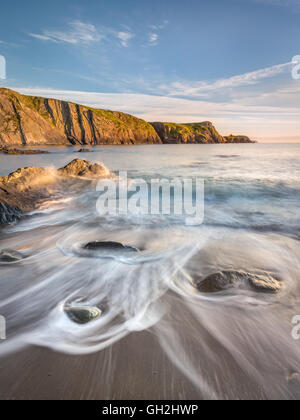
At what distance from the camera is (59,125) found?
83.0 meters

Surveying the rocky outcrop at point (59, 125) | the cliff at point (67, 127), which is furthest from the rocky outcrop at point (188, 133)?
the rocky outcrop at point (59, 125)

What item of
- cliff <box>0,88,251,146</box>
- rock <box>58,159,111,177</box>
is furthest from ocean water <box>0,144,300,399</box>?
cliff <box>0,88,251,146</box>

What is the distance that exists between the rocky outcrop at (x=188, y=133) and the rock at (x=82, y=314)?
4973 inches

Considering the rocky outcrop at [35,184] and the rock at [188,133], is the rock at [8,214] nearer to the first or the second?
the rocky outcrop at [35,184]

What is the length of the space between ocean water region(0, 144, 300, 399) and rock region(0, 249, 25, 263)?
133 mm

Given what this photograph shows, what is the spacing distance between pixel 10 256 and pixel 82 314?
1972mm

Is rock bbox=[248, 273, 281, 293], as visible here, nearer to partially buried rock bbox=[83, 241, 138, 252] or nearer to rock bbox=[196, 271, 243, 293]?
rock bbox=[196, 271, 243, 293]

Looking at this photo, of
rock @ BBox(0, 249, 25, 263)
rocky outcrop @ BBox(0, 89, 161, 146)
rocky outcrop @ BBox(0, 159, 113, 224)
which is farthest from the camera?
rocky outcrop @ BBox(0, 89, 161, 146)

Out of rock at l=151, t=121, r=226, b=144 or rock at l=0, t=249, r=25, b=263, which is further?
rock at l=151, t=121, r=226, b=144

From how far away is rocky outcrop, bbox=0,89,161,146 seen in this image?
62406mm

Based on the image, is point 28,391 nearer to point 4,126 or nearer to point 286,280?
point 286,280

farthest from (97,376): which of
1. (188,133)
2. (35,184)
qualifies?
(188,133)

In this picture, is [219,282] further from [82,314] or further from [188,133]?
[188,133]

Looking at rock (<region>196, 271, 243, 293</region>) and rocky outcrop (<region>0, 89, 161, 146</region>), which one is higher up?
rocky outcrop (<region>0, 89, 161, 146</region>)
